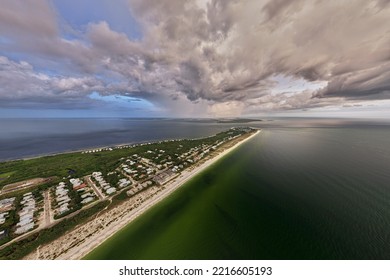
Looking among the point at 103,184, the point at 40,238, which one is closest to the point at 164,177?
the point at 103,184

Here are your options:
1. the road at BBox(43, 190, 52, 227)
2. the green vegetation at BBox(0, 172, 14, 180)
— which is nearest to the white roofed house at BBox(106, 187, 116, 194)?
the road at BBox(43, 190, 52, 227)

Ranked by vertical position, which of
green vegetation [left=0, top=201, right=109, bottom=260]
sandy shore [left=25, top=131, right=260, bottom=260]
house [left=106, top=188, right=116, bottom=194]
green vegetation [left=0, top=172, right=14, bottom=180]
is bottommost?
sandy shore [left=25, top=131, right=260, bottom=260]

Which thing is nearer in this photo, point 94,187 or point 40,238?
point 40,238

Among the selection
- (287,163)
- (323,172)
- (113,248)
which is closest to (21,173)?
(113,248)

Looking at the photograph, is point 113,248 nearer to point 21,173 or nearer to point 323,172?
point 21,173

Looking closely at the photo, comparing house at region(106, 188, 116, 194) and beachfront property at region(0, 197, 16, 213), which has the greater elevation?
beachfront property at region(0, 197, 16, 213)

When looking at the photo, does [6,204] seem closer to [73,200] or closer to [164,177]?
[73,200]

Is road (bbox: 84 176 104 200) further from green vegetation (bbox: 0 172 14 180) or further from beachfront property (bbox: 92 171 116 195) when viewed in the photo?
green vegetation (bbox: 0 172 14 180)
